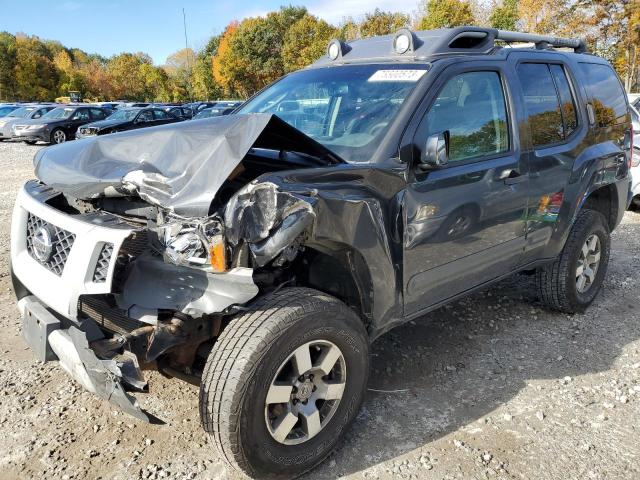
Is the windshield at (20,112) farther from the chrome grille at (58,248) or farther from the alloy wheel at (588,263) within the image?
the alloy wheel at (588,263)

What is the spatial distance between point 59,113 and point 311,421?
2070 cm

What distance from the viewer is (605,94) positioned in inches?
177

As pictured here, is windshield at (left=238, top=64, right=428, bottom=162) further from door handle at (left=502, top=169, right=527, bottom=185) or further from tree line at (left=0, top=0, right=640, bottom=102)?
tree line at (left=0, top=0, right=640, bottom=102)

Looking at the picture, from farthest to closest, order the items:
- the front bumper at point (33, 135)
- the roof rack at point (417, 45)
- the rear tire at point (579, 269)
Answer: the front bumper at point (33, 135) < the rear tire at point (579, 269) < the roof rack at point (417, 45)

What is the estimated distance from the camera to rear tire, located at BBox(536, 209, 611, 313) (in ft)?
13.9

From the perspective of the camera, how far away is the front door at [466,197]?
9.50 ft

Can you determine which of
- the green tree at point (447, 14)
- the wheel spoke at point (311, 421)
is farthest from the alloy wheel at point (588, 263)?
the green tree at point (447, 14)

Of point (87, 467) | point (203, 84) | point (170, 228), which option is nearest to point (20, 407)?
point (87, 467)

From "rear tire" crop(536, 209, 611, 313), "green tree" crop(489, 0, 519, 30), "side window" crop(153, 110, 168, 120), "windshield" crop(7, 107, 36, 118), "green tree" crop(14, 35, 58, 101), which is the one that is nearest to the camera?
"rear tire" crop(536, 209, 611, 313)

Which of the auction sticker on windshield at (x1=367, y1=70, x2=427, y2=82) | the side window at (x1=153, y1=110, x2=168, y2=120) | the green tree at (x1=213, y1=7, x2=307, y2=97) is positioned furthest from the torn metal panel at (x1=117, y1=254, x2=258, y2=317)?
the green tree at (x1=213, y1=7, x2=307, y2=97)

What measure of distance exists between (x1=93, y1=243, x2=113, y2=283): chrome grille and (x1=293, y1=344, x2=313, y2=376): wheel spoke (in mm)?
901

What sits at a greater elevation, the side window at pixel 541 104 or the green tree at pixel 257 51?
the green tree at pixel 257 51

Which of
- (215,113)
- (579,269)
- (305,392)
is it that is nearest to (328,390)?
(305,392)

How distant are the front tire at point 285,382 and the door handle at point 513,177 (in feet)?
4.81
